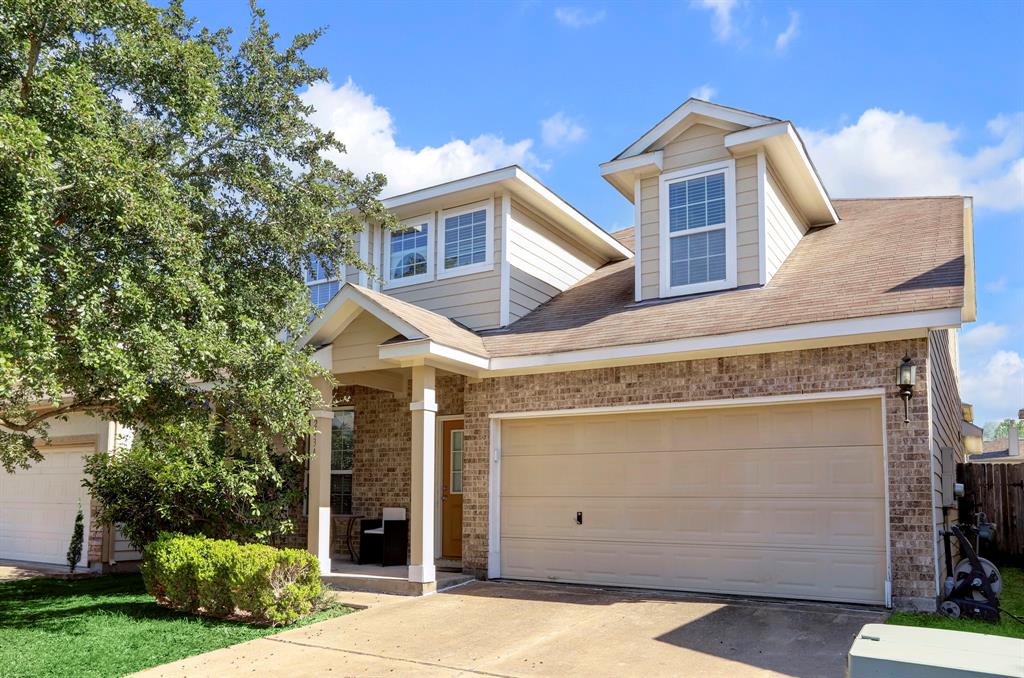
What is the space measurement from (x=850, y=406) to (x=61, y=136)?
8138 mm

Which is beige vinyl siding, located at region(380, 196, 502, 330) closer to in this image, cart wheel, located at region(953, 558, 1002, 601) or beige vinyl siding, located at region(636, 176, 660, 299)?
beige vinyl siding, located at region(636, 176, 660, 299)

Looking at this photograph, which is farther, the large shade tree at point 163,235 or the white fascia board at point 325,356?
the white fascia board at point 325,356

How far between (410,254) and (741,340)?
6.44 meters

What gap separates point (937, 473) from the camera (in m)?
9.12

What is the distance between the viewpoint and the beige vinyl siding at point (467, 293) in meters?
12.5

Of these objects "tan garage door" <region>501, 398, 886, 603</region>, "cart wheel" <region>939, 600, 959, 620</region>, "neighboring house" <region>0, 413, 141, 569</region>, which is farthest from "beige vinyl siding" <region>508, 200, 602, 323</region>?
"neighboring house" <region>0, 413, 141, 569</region>

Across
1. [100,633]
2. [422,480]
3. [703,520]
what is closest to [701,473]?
[703,520]

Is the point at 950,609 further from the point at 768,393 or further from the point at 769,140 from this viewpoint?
the point at 769,140

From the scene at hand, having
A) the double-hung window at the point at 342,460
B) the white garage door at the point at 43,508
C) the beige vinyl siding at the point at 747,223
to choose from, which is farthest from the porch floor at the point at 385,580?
the white garage door at the point at 43,508

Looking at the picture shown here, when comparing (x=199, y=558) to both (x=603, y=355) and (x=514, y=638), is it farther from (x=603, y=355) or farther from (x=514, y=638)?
(x=603, y=355)

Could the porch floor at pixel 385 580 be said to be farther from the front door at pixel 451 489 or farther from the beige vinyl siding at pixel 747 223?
the beige vinyl siding at pixel 747 223

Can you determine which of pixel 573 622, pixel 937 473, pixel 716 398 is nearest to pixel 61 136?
pixel 573 622

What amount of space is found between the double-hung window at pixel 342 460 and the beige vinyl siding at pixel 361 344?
241cm

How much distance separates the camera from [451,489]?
12406 millimetres
